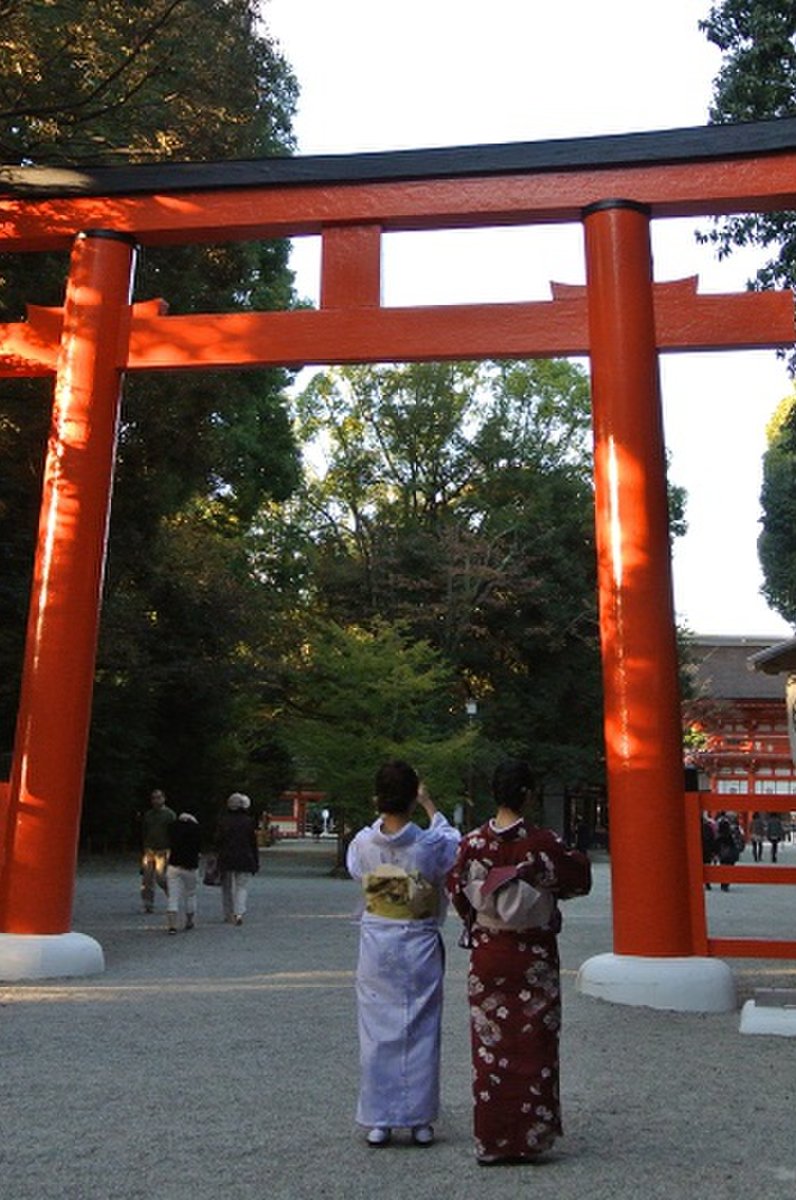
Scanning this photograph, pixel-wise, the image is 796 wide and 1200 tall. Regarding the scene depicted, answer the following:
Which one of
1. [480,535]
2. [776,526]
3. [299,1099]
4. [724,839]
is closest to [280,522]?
[480,535]

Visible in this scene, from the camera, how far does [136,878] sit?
19.0 metres

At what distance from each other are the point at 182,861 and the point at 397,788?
7.33m

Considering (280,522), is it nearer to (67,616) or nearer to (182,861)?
(182,861)

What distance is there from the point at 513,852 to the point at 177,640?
733 inches

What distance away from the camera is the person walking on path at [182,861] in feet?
36.0

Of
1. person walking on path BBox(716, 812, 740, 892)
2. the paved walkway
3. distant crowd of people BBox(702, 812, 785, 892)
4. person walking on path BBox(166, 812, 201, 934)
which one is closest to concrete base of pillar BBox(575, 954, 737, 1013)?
the paved walkway

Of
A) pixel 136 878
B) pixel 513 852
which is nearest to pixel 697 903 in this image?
pixel 513 852

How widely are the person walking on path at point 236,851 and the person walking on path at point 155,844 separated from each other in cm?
67

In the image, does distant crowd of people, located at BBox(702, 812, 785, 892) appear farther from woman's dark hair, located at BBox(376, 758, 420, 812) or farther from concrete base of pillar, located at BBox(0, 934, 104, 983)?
woman's dark hair, located at BBox(376, 758, 420, 812)

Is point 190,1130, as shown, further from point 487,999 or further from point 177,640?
point 177,640

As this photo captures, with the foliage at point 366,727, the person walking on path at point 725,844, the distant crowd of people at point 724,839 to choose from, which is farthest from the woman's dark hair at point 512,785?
the foliage at point 366,727

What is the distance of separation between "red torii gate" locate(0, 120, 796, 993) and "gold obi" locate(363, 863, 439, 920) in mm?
3231

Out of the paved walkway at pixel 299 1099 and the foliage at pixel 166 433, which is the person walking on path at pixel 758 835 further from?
the paved walkway at pixel 299 1099

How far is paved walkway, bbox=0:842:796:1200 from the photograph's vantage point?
354cm
